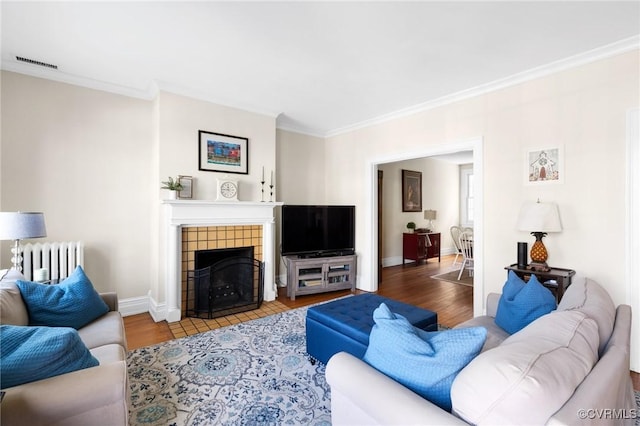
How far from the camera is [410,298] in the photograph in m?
4.30

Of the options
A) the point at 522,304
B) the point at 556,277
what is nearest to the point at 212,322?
the point at 522,304

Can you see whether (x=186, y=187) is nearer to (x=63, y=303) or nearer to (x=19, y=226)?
(x=19, y=226)

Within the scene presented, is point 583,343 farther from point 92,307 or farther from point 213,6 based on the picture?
point 92,307

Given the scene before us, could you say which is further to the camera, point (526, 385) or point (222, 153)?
point (222, 153)

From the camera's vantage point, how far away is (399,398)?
3.39 feet

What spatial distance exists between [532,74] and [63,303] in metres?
4.41

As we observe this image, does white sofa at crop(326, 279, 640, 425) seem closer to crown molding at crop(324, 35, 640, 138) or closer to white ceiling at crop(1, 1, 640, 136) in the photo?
white ceiling at crop(1, 1, 640, 136)

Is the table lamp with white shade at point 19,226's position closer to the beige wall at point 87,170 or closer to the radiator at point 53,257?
the radiator at point 53,257

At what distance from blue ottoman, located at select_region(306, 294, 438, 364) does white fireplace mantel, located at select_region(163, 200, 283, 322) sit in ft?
5.76

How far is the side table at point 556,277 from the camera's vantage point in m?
2.55

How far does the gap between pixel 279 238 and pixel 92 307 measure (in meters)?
2.80

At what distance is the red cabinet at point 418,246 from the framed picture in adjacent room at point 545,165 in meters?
3.77

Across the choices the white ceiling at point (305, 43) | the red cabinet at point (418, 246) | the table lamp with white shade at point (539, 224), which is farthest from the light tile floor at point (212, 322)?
the red cabinet at point (418, 246)

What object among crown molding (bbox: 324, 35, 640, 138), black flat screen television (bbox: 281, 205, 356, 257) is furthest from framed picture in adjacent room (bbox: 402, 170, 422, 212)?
crown molding (bbox: 324, 35, 640, 138)
